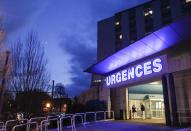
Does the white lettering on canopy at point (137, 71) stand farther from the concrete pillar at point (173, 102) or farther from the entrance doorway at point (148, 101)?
the entrance doorway at point (148, 101)

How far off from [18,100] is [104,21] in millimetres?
64921

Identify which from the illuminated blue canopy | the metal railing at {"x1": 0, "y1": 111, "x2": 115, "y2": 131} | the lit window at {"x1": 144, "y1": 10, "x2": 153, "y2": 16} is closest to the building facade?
the illuminated blue canopy

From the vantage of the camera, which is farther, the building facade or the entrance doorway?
the entrance doorway

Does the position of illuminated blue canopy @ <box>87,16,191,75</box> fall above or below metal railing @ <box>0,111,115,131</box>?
above

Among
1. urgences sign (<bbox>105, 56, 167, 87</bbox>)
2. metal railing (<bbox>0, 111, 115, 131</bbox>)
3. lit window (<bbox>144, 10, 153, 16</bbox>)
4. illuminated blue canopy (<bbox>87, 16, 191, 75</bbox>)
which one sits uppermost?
lit window (<bbox>144, 10, 153, 16</bbox>)

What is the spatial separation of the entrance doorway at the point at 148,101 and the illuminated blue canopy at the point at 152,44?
175 inches

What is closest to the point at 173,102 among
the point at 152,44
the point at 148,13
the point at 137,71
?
the point at 137,71

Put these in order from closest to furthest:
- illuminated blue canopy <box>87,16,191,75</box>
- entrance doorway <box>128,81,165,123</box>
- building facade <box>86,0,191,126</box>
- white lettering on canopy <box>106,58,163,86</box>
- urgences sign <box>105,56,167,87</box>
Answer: illuminated blue canopy <box>87,16,191,75</box> < building facade <box>86,0,191,126</box> < urgences sign <box>105,56,167,87</box> < white lettering on canopy <box>106,58,163,86</box> < entrance doorway <box>128,81,165,123</box>

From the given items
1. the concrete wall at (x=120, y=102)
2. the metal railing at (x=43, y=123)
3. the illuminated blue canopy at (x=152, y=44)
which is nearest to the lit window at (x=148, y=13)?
the concrete wall at (x=120, y=102)

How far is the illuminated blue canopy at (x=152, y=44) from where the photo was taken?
603 inches

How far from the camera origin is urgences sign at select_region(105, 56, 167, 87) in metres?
18.3

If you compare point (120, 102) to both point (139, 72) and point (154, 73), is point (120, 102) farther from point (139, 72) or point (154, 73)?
point (154, 73)

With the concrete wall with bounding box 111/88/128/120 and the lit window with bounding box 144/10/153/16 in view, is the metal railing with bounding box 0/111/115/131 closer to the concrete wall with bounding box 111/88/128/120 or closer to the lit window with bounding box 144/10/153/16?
the concrete wall with bounding box 111/88/128/120

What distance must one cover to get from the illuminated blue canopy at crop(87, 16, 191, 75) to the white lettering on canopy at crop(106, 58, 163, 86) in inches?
37.6
